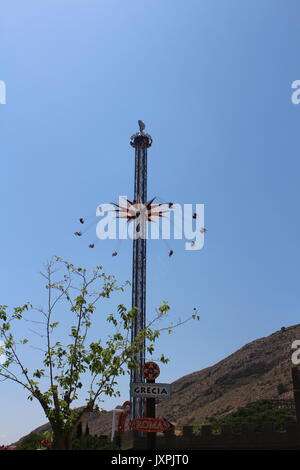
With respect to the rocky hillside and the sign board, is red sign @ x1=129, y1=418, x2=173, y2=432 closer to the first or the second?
the sign board

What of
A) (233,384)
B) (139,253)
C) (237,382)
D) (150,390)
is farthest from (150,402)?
(237,382)

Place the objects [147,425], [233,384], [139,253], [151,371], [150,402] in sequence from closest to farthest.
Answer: [147,425], [150,402], [151,371], [139,253], [233,384]

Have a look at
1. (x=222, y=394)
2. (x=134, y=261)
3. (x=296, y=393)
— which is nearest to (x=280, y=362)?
(x=222, y=394)

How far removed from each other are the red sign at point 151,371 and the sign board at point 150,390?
1.72 ft

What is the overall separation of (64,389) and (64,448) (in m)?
1.79

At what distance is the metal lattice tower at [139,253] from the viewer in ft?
174

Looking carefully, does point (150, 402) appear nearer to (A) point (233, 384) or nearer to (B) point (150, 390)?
(B) point (150, 390)

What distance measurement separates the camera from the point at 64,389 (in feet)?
50.7

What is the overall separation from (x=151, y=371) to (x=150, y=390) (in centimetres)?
80

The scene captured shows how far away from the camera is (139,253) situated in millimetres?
58438

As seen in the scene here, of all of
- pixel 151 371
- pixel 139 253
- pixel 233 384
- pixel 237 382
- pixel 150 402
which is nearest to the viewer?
pixel 150 402

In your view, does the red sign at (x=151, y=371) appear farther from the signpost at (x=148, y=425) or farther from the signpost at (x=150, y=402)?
the signpost at (x=148, y=425)
